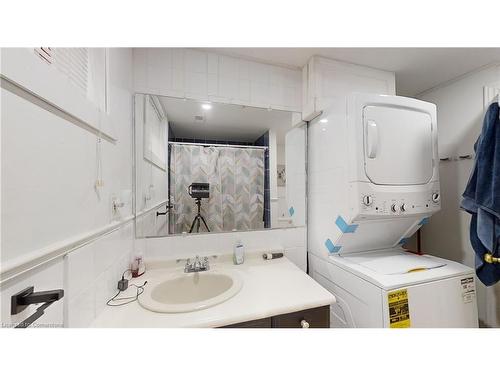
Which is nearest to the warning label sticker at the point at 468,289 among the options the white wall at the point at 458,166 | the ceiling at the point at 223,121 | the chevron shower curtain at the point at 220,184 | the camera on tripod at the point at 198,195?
the white wall at the point at 458,166

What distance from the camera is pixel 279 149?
5.16 ft

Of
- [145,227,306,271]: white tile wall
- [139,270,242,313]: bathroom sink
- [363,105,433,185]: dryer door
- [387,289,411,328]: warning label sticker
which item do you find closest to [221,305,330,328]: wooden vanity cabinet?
[139,270,242,313]: bathroom sink

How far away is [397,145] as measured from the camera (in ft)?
3.85

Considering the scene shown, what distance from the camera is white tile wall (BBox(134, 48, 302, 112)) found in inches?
50.4

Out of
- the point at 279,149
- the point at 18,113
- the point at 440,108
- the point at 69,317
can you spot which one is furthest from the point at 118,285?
the point at 440,108

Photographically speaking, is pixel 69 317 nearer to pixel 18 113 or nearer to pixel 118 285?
A: pixel 118 285

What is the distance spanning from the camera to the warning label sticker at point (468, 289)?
1072 mm

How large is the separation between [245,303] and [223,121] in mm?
1216

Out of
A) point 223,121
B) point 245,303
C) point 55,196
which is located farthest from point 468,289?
point 55,196

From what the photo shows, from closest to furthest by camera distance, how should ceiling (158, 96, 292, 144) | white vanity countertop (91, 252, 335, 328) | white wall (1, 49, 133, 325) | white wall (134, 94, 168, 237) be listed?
white wall (1, 49, 133, 325), white vanity countertop (91, 252, 335, 328), white wall (134, 94, 168, 237), ceiling (158, 96, 292, 144)

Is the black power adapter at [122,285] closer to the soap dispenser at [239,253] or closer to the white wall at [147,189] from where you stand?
the white wall at [147,189]

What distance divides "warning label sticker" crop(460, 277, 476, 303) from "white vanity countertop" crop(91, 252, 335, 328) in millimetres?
837

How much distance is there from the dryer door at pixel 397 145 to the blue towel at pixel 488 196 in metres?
0.23

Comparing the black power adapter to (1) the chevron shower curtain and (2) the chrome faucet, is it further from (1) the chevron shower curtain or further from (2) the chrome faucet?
(1) the chevron shower curtain
